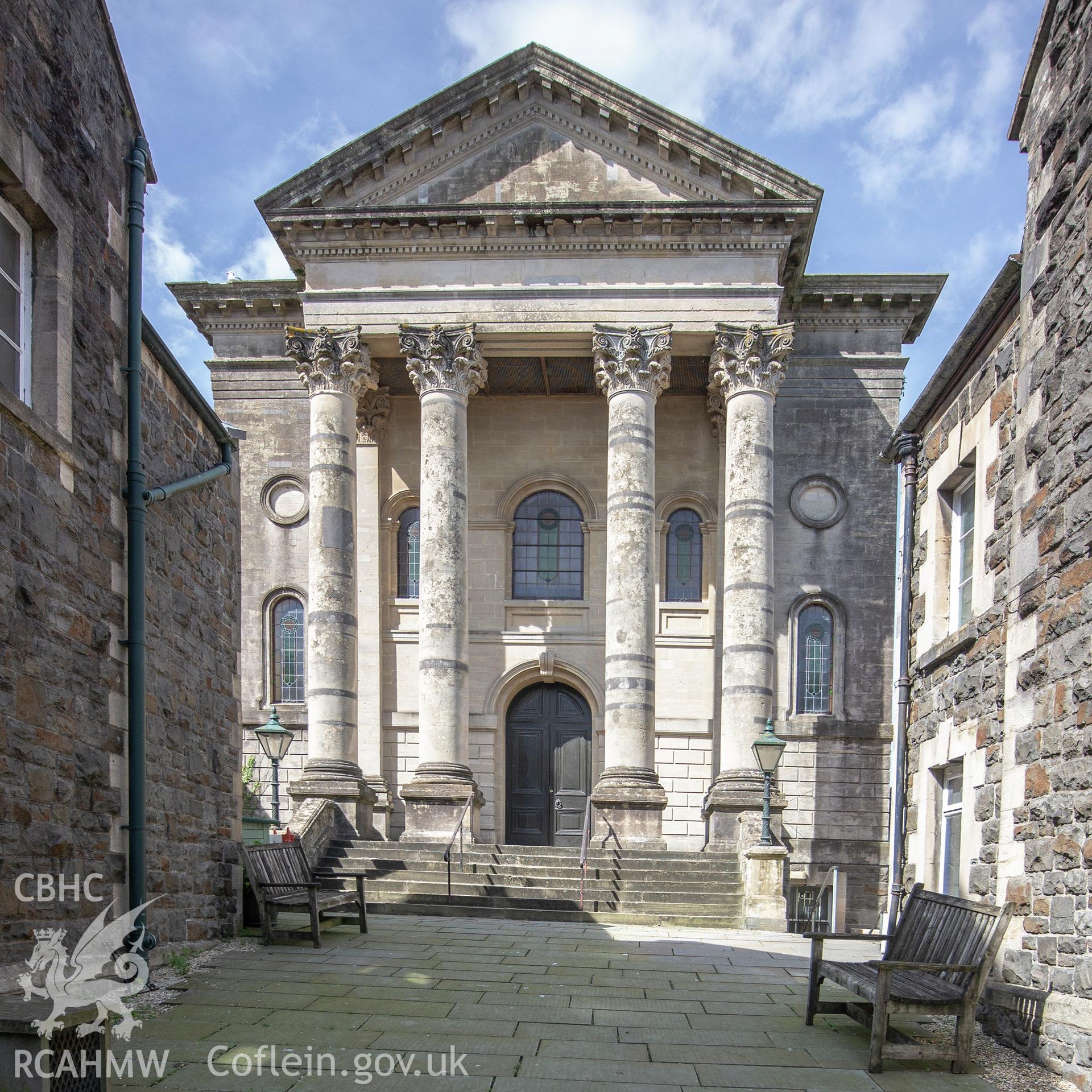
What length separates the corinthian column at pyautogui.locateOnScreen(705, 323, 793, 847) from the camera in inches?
678

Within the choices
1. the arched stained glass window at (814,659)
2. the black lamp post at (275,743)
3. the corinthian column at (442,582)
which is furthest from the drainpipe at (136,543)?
Result: the arched stained glass window at (814,659)

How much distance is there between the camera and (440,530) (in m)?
17.9

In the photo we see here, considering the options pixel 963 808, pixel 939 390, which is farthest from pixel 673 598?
pixel 963 808

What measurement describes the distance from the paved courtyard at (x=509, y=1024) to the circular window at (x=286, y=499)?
11.6 metres

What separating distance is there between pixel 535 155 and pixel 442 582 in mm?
7488

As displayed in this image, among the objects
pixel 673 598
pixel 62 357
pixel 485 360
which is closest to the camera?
pixel 62 357

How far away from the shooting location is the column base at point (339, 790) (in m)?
17.2

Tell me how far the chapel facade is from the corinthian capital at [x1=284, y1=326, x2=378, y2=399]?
0.05 metres

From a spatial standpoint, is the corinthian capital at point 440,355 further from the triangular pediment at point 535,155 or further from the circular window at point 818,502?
the circular window at point 818,502

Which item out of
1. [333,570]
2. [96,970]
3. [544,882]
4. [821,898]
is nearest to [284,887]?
[96,970]

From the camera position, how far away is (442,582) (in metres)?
17.8

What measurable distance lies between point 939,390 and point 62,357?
24.0 ft

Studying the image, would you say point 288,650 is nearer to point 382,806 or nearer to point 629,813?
point 382,806

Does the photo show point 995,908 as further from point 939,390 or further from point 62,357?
point 62,357
